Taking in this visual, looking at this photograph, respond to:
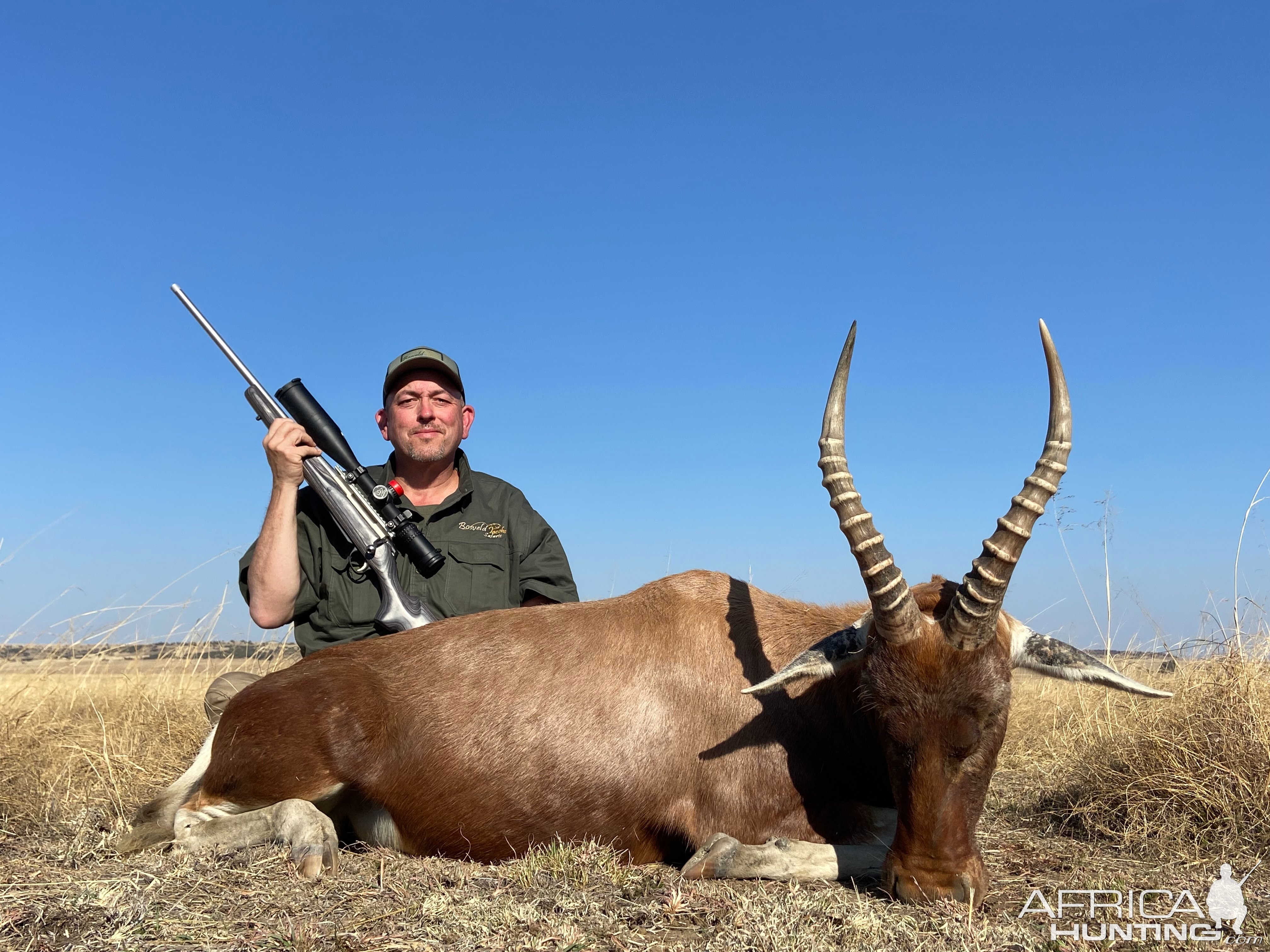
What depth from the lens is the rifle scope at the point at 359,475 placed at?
640cm

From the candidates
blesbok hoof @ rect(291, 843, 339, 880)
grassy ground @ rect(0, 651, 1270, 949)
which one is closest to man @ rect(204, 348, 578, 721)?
grassy ground @ rect(0, 651, 1270, 949)

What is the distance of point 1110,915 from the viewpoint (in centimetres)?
362

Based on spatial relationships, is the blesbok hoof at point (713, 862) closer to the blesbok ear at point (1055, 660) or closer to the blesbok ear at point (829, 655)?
the blesbok ear at point (829, 655)

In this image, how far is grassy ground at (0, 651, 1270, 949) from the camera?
10.6 feet

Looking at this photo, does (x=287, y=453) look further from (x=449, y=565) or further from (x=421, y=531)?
(x=449, y=565)

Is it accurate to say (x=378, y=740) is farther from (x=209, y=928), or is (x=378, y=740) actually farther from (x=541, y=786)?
(x=209, y=928)

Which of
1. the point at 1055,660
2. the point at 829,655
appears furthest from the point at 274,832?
the point at 1055,660

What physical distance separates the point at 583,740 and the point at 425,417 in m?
3.26

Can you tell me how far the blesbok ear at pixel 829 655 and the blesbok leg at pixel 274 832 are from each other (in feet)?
6.38

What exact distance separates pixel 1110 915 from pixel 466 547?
14.7ft

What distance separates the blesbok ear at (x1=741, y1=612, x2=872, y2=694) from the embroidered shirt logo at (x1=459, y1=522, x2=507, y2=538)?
3.06 meters

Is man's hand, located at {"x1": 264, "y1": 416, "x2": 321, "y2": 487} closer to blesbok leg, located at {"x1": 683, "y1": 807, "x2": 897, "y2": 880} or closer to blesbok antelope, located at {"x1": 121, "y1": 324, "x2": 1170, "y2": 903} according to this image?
blesbok antelope, located at {"x1": 121, "y1": 324, "x2": 1170, "y2": 903}

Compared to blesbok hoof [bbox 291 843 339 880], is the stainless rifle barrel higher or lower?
higher

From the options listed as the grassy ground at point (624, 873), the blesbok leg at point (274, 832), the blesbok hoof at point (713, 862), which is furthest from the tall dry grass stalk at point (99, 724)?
the blesbok hoof at point (713, 862)
